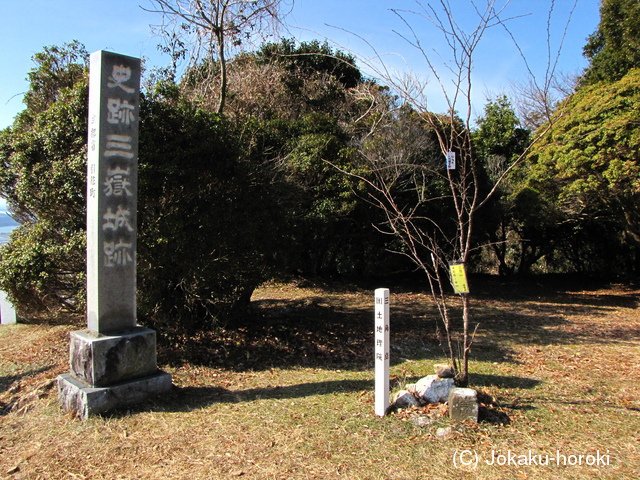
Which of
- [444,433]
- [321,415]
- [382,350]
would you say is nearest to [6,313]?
[321,415]

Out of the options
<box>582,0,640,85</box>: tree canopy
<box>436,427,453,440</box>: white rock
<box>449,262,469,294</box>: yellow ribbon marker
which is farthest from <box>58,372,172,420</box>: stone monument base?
<box>582,0,640,85</box>: tree canopy

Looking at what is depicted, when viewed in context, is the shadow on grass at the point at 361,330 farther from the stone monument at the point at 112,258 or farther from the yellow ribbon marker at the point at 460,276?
the yellow ribbon marker at the point at 460,276

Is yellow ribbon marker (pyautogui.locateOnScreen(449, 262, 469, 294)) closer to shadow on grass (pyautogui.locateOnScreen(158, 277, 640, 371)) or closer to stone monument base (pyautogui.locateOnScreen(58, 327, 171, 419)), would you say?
shadow on grass (pyautogui.locateOnScreen(158, 277, 640, 371))

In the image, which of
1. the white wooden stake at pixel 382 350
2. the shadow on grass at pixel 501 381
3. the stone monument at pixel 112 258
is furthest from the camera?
the shadow on grass at pixel 501 381

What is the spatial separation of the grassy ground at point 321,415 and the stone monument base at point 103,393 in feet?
0.33

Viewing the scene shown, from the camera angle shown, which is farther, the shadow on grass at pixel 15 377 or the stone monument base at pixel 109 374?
the shadow on grass at pixel 15 377

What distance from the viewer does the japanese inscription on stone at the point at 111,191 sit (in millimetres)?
4086

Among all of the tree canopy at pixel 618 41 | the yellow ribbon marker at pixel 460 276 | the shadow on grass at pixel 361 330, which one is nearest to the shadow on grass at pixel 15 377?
the shadow on grass at pixel 361 330

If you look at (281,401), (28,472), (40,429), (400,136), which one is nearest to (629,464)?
(281,401)

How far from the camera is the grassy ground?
306 centimetres

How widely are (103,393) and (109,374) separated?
171mm

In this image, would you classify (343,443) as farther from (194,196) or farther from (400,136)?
(400,136)

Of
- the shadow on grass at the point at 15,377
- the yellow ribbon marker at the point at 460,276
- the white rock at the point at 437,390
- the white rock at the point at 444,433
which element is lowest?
the shadow on grass at the point at 15,377

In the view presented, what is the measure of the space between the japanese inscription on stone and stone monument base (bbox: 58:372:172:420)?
0.51 m
